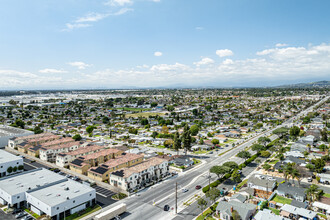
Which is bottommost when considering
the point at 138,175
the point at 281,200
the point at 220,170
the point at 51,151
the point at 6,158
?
the point at 281,200

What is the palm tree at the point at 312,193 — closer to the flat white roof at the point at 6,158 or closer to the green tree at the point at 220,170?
the green tree at the point at 220,170

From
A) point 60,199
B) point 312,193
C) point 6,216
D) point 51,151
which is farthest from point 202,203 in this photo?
point 51,151

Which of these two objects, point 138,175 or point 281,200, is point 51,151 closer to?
point 138,175

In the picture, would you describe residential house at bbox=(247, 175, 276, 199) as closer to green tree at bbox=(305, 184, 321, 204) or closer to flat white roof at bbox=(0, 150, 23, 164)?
green tree at bbox=(305, 184, 321, 204)

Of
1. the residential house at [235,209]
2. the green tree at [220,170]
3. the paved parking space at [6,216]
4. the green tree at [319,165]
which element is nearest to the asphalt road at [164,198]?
the green tree at [220,170]

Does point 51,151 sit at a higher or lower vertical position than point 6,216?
higher

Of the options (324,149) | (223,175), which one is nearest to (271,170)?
(223,175)
